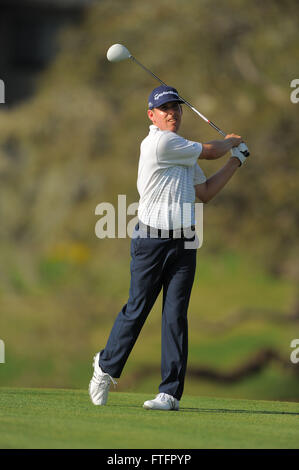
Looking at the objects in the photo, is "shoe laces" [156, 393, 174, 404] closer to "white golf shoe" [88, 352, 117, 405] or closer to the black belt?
"white golf shoe" [88, 352, 117, 405]

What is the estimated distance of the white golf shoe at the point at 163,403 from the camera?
177 inches

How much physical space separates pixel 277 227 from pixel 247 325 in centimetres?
368

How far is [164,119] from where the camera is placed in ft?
15.2

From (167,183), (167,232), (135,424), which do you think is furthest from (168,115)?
(135,424)

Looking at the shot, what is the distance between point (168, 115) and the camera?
4.62 m

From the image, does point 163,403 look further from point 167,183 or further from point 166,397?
point 167,183

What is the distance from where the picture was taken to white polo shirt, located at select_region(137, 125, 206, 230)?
4457 mm

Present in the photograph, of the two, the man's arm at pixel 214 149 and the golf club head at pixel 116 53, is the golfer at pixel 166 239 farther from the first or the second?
the golf club head at pixel 116 53

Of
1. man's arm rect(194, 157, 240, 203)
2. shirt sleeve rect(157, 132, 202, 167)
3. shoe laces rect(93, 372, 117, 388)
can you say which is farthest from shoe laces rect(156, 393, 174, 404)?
shirt sleeve rect(157, 132, 202, 167)

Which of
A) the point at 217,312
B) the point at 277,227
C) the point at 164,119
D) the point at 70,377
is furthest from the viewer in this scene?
the point at 217,312

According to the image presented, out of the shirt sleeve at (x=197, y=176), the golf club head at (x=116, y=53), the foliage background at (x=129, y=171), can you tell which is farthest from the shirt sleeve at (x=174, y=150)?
the foliage background at (x=129, y=171)

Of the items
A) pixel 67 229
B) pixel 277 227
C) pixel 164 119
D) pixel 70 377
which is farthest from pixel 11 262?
pixel 164 119

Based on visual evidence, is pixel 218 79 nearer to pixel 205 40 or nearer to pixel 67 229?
pixel 205 40

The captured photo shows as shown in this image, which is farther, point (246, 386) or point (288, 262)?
point (246, 386)
